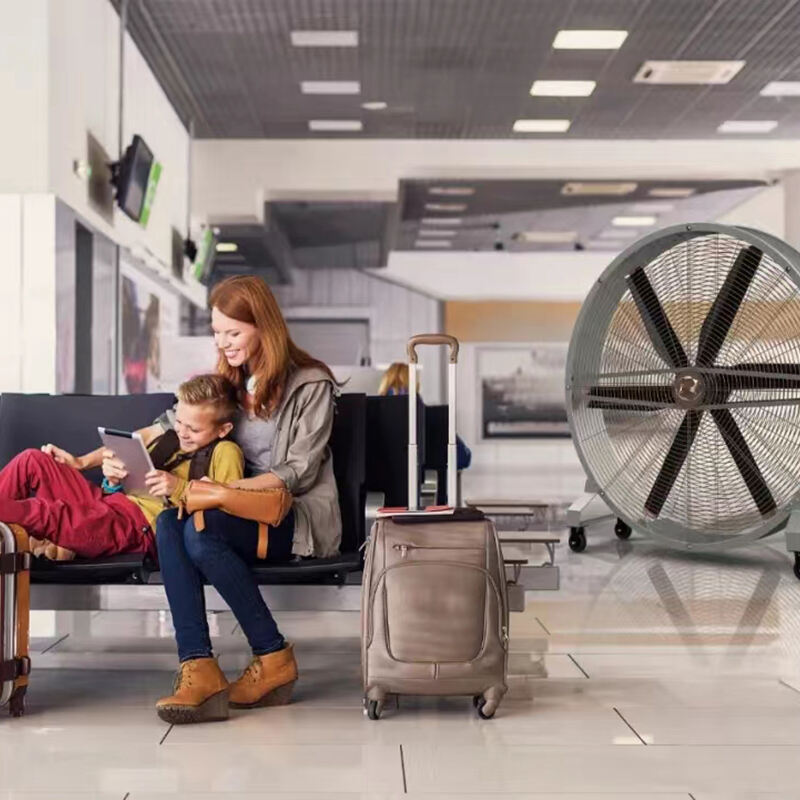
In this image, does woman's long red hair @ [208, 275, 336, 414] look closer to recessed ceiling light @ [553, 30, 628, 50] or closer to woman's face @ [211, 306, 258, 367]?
woman's face @ [211, 306, 258, 367]

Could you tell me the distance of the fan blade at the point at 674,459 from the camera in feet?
22.0

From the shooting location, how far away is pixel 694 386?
668cm

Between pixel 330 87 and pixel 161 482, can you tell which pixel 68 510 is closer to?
pixel 161 482

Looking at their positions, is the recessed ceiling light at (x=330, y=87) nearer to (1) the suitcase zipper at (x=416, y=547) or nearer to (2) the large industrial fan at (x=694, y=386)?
(2) the large industrial fan at (x=694, y=386)

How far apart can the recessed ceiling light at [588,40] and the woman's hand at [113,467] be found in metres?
7.50

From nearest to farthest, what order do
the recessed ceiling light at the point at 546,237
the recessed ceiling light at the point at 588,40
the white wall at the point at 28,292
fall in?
1. the white wall at the point at 28,292
2. the recessed ceiling light at the point at 588,40
3. the recessed ceiling light at the point at 546,237

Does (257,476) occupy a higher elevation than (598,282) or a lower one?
lower

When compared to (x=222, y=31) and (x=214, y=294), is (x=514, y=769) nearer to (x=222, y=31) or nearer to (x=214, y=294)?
(x=214, y=294)

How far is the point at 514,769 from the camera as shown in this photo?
2797mm

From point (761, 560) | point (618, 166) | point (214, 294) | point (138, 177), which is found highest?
point (618, 166)

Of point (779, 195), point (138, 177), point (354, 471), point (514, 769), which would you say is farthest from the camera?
point (779, 195)

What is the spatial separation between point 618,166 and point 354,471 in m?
11.2

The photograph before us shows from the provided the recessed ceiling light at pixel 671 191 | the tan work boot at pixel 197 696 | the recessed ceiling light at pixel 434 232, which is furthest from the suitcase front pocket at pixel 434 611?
the recessed ceiling light at pixel 434 232

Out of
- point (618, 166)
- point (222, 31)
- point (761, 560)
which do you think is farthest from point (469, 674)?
point (618, 166)
